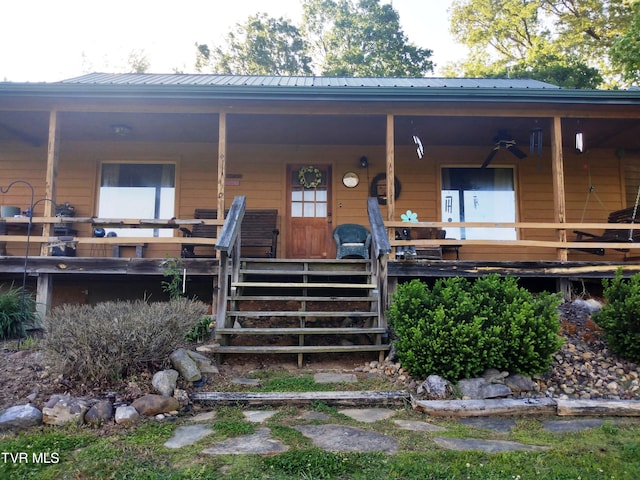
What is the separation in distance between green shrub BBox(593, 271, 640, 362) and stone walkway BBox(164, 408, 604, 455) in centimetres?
121

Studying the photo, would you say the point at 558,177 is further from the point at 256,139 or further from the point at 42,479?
the point at 42,479

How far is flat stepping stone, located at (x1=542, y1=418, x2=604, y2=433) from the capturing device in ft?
8.64

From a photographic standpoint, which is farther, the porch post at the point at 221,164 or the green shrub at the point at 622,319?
the porch post at the point at 221,164

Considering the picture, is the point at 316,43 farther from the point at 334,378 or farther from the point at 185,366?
the point at 185,366

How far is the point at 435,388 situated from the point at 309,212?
4670 millimetres

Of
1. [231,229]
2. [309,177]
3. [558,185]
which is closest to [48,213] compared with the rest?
[231,229]

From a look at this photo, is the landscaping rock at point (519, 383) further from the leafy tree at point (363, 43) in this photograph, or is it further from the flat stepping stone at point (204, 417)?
the leafy tree at point (363, 43)

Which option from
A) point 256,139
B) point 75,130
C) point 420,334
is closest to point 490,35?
point 256,139

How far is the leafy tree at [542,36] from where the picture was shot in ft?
48.1

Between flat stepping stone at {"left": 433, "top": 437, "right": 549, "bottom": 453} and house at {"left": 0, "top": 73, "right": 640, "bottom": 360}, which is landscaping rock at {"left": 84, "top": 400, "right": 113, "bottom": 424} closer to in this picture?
flat stepping stone at {"left": 433, "top": 437, "right": 549, "bottom": 453}

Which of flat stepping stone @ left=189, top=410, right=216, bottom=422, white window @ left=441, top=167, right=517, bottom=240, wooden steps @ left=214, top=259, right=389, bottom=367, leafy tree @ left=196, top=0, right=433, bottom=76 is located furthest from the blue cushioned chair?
leafy tree @ left=196, top=0, right=433, bottom=76

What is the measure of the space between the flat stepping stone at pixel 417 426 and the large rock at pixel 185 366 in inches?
62.9

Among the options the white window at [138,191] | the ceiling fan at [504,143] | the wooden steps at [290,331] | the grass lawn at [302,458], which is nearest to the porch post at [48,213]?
the white window at [138,191]

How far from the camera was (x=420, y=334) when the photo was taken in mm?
3357
